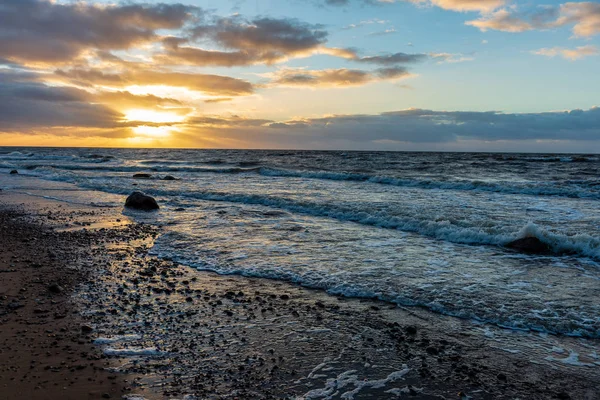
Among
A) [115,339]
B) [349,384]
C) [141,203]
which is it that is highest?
[141,203]

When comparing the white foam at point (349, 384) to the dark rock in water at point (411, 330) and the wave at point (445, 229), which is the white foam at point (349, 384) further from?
the wave at point (445, 229)

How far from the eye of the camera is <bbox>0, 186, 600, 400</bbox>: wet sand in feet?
14.7

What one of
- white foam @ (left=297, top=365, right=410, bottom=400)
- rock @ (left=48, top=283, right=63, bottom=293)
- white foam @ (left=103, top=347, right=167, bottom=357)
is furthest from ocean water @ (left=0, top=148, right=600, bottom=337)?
white foam @ (left=103, top=347, right=167, bottom=357)

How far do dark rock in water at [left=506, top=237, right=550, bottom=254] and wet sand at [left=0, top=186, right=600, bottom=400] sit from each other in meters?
5.79

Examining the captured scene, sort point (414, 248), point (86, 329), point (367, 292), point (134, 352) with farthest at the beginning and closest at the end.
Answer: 1. point (414, 248)
2. point (367, 292)
3. point (86, 329)
4. point (134, 352)

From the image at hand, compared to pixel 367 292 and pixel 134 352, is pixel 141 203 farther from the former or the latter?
pixel 134 352

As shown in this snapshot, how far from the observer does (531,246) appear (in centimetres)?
1114

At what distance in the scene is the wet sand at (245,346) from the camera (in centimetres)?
449

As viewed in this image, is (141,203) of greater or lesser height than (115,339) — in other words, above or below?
above

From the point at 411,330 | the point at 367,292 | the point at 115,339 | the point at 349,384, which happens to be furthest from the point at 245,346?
the point at 367,292

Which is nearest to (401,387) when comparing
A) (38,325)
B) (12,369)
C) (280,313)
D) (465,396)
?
(465,396)

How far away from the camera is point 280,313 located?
21.7ft

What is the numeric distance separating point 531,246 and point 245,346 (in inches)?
364

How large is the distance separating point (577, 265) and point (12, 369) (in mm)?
11455
